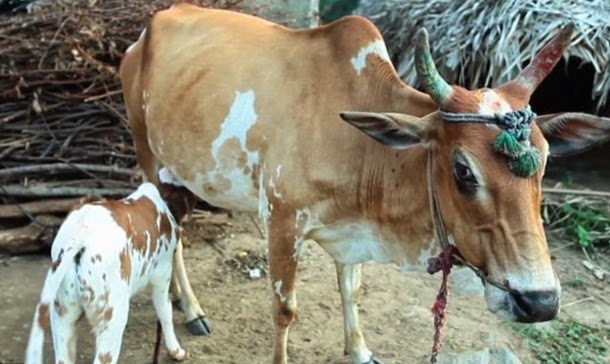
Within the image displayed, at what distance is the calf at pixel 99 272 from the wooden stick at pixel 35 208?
1.86 m

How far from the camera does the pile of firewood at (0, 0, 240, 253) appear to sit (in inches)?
231

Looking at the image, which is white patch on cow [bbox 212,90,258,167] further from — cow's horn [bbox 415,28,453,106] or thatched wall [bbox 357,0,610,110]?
thatched wall [bbox 357,0,610,110]

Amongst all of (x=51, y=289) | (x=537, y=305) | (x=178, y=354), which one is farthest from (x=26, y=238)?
(x=537, y=305)

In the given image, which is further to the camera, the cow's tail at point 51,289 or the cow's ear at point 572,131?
the cow's tail at point 51,289

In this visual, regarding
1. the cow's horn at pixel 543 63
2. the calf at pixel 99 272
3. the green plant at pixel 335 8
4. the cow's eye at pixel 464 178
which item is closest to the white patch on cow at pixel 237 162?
the calf at pixel 99 272

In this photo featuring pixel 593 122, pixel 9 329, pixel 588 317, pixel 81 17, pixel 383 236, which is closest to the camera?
pixel 593 122

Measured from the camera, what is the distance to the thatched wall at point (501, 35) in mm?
6438

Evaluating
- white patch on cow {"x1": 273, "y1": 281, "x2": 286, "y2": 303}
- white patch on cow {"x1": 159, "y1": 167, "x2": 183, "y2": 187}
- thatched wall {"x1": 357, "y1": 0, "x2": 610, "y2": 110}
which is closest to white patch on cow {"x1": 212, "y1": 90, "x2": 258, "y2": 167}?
white patch on cow {"x1": 159, "y1": 167, "x2": 183, "y2": 187}

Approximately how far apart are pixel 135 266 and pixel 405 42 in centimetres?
410

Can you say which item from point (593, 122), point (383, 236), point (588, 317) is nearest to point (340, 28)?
point (383, 236)

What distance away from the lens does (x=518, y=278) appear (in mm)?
2934

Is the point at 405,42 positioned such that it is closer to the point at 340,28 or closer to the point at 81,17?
the point at 81,17

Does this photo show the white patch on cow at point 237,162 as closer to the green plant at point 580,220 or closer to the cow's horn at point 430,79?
the cow's horn at point 430,79

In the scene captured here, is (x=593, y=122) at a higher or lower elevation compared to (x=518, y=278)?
higher
